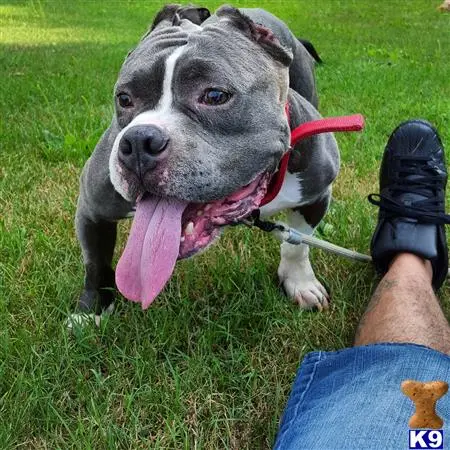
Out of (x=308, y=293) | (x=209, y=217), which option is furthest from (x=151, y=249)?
(x=308, y=293)

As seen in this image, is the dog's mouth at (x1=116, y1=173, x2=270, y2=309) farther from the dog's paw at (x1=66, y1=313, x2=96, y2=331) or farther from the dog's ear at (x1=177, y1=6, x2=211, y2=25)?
the dog's ear at (x1=177, y1=6, x2=211, y2=25)

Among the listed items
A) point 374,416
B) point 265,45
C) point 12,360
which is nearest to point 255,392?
point 374,416

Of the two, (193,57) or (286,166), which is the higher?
(193,57)

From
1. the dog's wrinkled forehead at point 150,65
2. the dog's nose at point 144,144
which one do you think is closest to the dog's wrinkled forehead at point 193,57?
the dog's wrinkled forehead at point 150,65

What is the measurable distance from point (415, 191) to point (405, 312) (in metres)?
0.72

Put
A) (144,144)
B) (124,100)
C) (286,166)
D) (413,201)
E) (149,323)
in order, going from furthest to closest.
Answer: (413,201) < (149,323) < (286,166) < (124,100) < (144,144)

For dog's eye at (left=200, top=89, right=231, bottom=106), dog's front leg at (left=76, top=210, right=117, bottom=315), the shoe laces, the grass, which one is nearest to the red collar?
dog's eye at (left=200, top=89, right=231, bottom=106)

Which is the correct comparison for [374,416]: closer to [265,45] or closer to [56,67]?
[265,45]

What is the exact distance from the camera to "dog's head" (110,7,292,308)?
152 cm

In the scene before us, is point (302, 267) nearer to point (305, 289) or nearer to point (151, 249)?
point (305, 289)

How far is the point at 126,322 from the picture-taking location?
2.08 metres

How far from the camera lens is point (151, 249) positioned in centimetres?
158

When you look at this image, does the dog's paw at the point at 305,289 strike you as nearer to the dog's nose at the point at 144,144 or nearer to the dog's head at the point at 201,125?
the dog's head at the point at 201,125

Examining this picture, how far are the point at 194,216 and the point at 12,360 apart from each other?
694 millimetres
